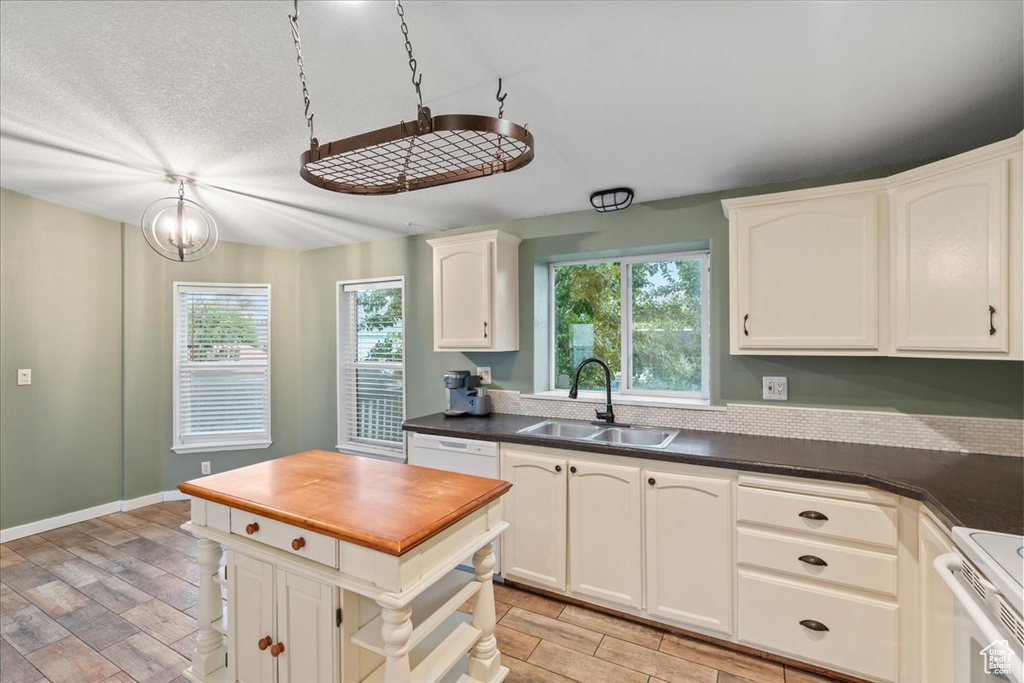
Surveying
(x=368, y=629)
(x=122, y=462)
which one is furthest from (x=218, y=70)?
(x=122, y=462)

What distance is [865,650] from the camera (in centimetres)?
178

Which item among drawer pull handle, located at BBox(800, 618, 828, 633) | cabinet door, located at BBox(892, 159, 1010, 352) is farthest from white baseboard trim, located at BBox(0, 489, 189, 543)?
cabinet door, located at BBox(892, 159, 1010, 352)

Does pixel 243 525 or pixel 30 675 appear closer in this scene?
pixel 243 525

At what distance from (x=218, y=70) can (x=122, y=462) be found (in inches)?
144

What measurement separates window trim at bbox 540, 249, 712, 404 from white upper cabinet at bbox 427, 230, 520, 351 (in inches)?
11.8

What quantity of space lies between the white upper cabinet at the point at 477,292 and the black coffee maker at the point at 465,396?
8.8 inches

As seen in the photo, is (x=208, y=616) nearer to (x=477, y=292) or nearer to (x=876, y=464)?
(x=477, y=292)

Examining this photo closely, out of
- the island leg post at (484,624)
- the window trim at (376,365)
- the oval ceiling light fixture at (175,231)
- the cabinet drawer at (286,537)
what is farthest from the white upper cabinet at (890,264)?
the oval ceiling light fixture at (175,231)

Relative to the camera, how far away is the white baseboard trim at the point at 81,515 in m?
3.25

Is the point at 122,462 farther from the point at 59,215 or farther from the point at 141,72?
the point at 141,72

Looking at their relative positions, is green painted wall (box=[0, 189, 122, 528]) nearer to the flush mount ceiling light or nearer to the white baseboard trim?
the white baseboard trim

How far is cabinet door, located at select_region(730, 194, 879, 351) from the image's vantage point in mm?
2053

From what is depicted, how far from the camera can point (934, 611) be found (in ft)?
5.08

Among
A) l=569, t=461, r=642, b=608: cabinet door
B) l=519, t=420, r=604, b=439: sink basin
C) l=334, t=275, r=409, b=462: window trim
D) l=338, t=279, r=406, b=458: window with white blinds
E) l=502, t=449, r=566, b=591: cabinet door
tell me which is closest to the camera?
l=569, t=461, r=642, b=608: cabinet door
